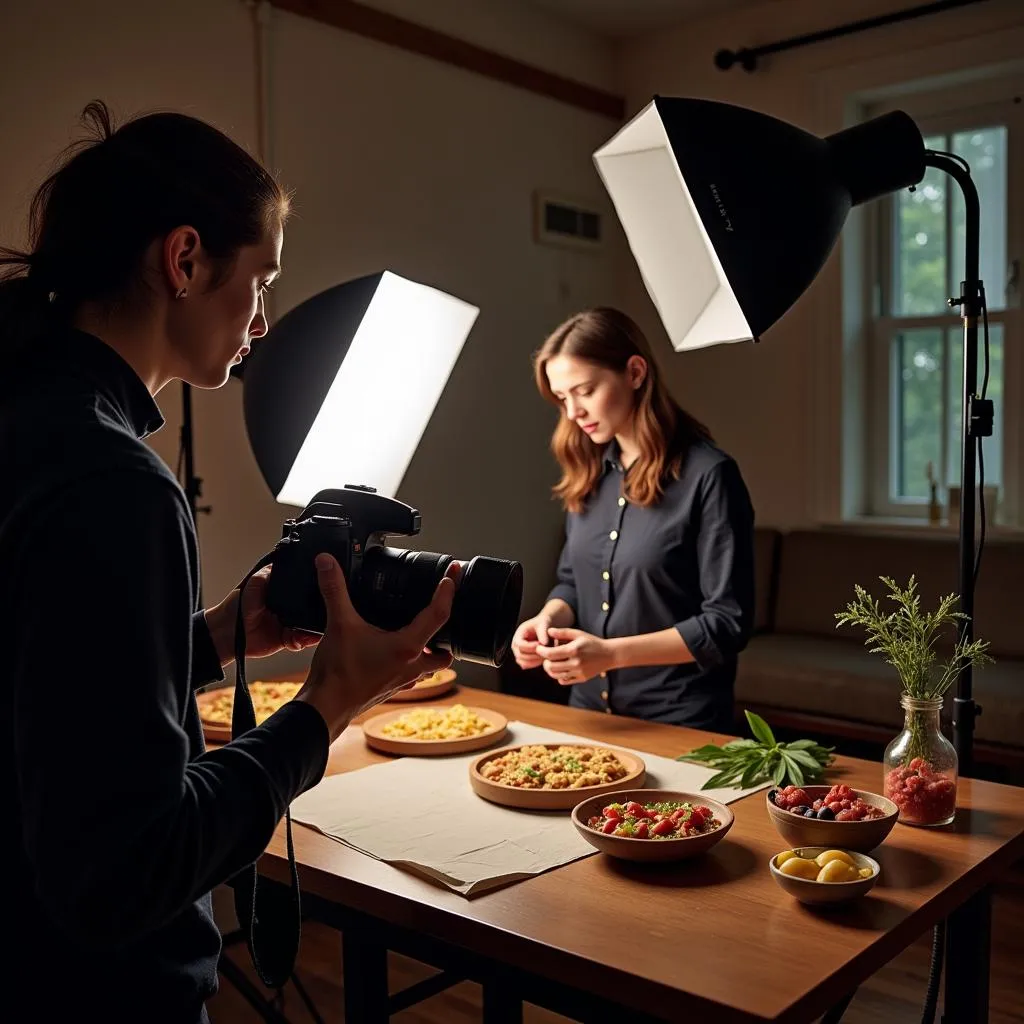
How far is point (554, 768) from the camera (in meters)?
1.66

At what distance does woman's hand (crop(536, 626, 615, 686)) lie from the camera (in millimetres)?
1973

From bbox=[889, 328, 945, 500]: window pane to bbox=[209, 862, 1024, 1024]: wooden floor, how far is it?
5.53 feet

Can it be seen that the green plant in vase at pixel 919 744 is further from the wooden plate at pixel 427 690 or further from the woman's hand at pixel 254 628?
the wooden plate at pixel 427 690

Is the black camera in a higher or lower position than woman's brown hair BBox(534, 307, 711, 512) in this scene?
lower

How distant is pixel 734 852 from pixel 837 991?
336 mm

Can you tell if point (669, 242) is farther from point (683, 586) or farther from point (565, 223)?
point (565, 223)

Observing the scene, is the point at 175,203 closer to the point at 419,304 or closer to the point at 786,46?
the point at 419,304

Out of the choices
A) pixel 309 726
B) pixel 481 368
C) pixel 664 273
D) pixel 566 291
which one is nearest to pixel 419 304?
pixel 664 273

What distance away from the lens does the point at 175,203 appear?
0.90 meters

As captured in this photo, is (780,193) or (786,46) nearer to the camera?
(780,193)

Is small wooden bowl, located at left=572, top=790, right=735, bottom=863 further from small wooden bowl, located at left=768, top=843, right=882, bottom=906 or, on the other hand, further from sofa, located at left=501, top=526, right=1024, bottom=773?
sofa, located at left=501, top=526, right=1024, bottom=773

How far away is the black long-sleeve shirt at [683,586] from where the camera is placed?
208 centimetres

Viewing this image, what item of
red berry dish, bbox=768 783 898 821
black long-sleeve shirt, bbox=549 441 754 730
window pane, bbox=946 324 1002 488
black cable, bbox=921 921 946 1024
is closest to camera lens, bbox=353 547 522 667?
red berry dish, bbox=768 783 898 821

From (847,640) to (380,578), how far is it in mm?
3033
